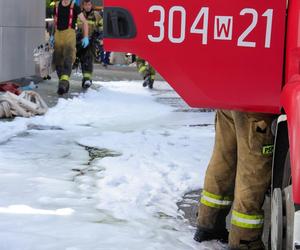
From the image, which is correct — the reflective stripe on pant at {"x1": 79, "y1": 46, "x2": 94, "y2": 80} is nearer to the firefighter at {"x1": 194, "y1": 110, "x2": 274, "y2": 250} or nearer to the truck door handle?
the firefighter at {"x1": 194, "y1": 110, "x2": 274, "y2": 250}

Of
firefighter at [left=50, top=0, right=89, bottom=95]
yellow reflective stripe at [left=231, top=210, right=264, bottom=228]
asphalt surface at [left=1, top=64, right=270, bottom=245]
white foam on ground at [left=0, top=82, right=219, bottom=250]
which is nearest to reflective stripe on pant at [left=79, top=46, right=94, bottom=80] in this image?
asphalt surface at [left=1, top=64, right=270, bottom=245]

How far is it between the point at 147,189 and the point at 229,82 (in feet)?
6.85

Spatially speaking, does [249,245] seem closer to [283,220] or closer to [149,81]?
[283,220]

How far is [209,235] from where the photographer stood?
12.4 feet

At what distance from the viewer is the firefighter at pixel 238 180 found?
3225mm

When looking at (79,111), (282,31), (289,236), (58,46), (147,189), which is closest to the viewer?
(289,236)

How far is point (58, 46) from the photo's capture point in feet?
35.8

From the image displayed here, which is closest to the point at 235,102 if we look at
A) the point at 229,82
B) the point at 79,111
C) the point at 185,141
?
the point at 229,82

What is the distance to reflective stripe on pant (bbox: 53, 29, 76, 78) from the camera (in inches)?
428

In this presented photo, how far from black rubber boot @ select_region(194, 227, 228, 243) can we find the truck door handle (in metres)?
1.42

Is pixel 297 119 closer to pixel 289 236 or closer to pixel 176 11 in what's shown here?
pixel 289 236

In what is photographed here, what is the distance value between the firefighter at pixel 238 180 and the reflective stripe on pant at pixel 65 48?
745cm

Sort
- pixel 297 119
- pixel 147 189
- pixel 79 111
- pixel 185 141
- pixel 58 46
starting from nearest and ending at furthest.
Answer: pixel 297 119, pixel 147 189, pixel 185 141, pixel 79 111, pixel 58 46

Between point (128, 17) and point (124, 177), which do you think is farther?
point (124, 177)
